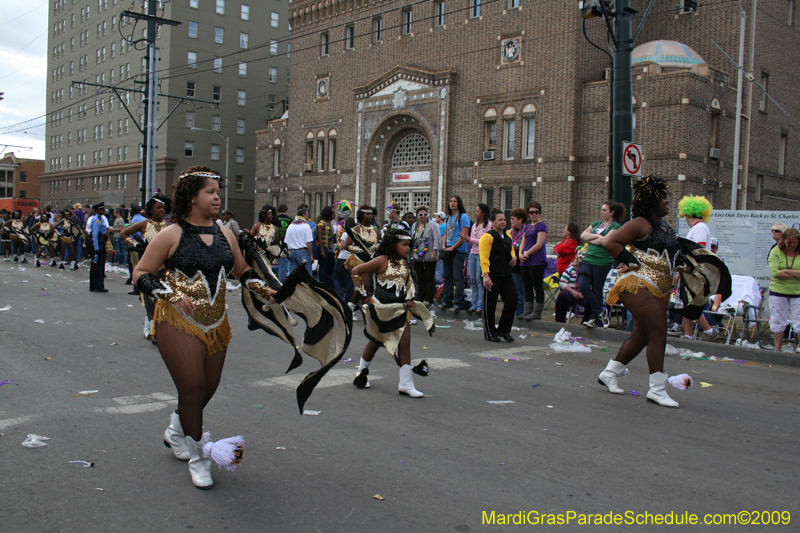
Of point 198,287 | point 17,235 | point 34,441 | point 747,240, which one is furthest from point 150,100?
point 198,287

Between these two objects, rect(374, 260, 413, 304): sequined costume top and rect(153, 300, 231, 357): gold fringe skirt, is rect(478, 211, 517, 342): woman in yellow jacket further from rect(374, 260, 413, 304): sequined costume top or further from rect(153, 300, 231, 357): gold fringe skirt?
rect(153, 300, 231, 357): gold fringe skirt

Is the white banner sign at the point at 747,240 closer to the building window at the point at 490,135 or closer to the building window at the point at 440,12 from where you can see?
the building window at the point at 490,135

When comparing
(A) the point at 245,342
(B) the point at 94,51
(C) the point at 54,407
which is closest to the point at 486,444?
(C) the point at 54,407

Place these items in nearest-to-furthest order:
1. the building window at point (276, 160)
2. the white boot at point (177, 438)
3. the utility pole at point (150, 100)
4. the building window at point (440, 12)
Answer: the white boot at point (177, 438) < the utility pole at point (150, 100) < the building window at point (440, 12) < the building window at point (276, 160)

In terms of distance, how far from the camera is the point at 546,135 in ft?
97.2

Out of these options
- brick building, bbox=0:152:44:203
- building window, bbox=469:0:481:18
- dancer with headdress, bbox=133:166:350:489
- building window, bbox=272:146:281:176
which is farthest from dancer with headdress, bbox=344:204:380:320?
brick building, bbox=0:152:44:203

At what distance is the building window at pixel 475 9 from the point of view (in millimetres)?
32094

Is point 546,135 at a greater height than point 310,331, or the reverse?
point 546,135

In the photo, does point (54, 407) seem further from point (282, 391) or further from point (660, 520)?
point (660, 520)

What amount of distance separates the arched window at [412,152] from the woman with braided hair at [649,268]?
29232mm

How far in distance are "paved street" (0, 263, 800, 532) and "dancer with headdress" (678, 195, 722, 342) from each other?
5.90 ft

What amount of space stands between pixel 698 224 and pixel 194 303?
773cm

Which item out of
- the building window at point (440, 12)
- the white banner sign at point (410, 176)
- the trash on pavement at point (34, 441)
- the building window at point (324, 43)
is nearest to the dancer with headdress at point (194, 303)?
the trash on pavement at point (34, 441)

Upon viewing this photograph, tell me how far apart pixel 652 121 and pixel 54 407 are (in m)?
25.9
